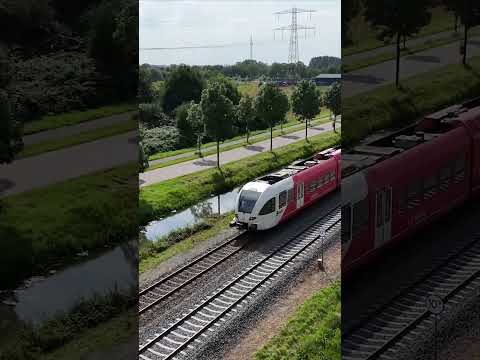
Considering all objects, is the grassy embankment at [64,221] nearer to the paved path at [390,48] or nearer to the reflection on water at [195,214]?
the paved path at [390,48]

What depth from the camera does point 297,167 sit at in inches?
273

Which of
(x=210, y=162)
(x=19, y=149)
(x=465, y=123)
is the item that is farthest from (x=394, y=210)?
(x=210, y=162)

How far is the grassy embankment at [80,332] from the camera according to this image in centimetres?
316

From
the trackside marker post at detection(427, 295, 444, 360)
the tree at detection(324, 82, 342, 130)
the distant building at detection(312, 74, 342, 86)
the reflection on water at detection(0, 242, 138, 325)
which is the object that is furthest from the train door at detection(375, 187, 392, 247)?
the tree at detection(324, 82, 342, 130)

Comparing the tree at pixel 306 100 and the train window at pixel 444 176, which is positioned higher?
the tree at pixel 306 100

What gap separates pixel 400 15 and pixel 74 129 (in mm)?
2073

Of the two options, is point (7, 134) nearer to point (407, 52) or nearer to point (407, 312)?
point (407, 52)

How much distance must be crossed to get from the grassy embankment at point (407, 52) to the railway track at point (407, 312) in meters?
1.32

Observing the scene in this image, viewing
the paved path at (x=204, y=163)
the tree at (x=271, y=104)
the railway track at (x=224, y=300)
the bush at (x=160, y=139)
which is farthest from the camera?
the tree at (x=271, y=104)

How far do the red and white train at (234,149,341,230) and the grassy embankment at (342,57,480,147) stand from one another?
8.69ft

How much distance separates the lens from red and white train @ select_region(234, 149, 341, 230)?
19.7 feet

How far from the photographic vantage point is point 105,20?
319 centimetres

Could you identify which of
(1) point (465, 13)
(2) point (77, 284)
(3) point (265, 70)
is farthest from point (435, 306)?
(3) point (265, 70)

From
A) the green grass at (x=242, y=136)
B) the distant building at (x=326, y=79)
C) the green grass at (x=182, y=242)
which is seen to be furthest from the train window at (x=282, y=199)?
the distant building at (x=326, y=79)
